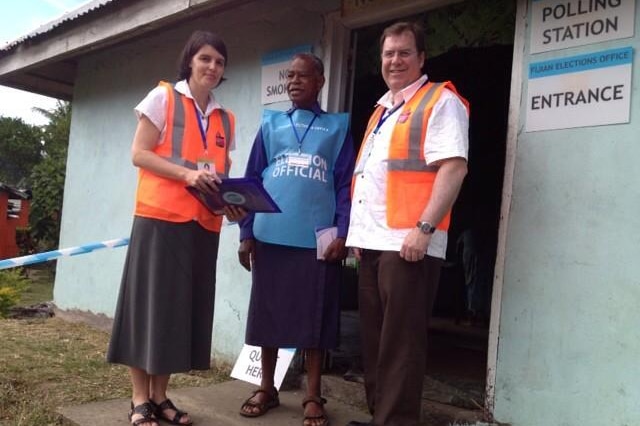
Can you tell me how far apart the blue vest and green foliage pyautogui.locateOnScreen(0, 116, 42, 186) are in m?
40.3

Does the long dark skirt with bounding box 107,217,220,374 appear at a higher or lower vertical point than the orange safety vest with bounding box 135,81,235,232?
lower

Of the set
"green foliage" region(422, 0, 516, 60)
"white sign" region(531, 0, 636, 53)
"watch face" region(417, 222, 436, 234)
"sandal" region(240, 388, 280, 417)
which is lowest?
"sandal" region(240, 388, 280, 417)

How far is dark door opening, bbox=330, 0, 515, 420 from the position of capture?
3.75m

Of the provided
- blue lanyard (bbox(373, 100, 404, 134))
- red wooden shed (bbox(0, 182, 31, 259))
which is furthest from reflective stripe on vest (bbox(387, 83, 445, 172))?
red wooden shed (bbox(0, 182, 31, 259))

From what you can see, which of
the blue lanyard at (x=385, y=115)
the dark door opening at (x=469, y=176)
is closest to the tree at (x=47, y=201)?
the dark door opening at (x=469, y=176)

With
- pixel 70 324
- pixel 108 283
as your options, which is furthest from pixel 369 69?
pixel 70 324

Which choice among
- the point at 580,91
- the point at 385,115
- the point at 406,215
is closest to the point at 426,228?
the point at 406,215

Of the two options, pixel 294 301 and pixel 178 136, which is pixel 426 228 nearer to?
pixel 294 301

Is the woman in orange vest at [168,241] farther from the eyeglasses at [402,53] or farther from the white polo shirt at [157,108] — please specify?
the eyeglasses at [402,53]

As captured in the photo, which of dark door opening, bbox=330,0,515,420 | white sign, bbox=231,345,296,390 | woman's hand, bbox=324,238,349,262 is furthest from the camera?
dark door opening, bbox=330,0,515,420

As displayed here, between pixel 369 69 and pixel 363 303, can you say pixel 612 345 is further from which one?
pixel 369 69

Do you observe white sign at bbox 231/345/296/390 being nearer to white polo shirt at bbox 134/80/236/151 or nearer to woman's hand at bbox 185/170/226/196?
woman's hand at bbox 185/170/226/196

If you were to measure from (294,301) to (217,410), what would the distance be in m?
0.77

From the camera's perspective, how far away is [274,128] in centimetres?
327
